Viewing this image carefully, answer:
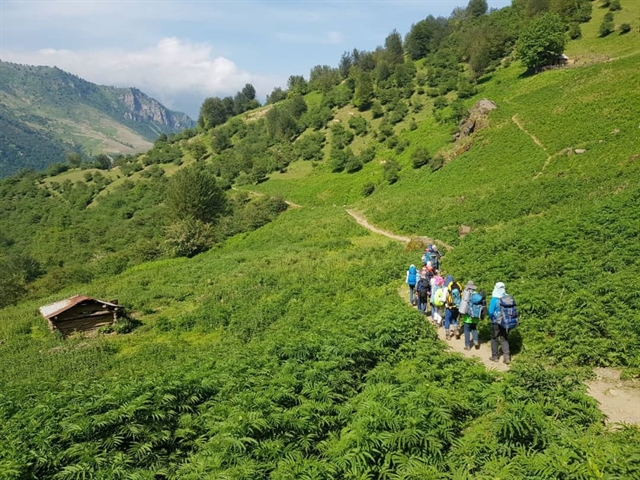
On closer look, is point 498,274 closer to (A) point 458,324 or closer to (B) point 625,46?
(A) point 458,324

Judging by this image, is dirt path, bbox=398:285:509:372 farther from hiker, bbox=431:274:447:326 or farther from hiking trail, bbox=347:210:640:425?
hiker, bbox=431:274:447:326

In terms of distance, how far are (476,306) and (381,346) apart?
11.4 feet

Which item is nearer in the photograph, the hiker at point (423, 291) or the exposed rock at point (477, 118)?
the hiker at point (423, 291)

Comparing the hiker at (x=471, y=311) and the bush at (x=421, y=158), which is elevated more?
the bush at (x=421, y=158)

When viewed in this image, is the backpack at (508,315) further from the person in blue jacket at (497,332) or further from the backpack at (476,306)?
the backpack at (476,306)

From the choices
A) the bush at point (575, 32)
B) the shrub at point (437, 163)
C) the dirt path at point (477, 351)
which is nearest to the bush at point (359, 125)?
the shrub at point (437, 163)

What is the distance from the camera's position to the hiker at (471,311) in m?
13.7

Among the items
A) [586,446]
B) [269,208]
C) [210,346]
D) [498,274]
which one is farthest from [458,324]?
[269,208]

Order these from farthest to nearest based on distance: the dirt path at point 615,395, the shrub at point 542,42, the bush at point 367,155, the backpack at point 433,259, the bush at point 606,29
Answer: the bush at point 367,155 < the bush at point 606,29 < the shrub at point 542,42 < the backpack at point 433,259 < the dirt path at point 615,395

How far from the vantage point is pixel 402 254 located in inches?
1216

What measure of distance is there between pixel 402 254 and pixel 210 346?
16451 mm

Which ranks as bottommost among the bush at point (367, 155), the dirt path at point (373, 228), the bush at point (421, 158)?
the dirt path at point (373, 228)

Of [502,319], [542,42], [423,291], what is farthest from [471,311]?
[542,42]

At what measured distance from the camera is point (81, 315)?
25.3 meters
